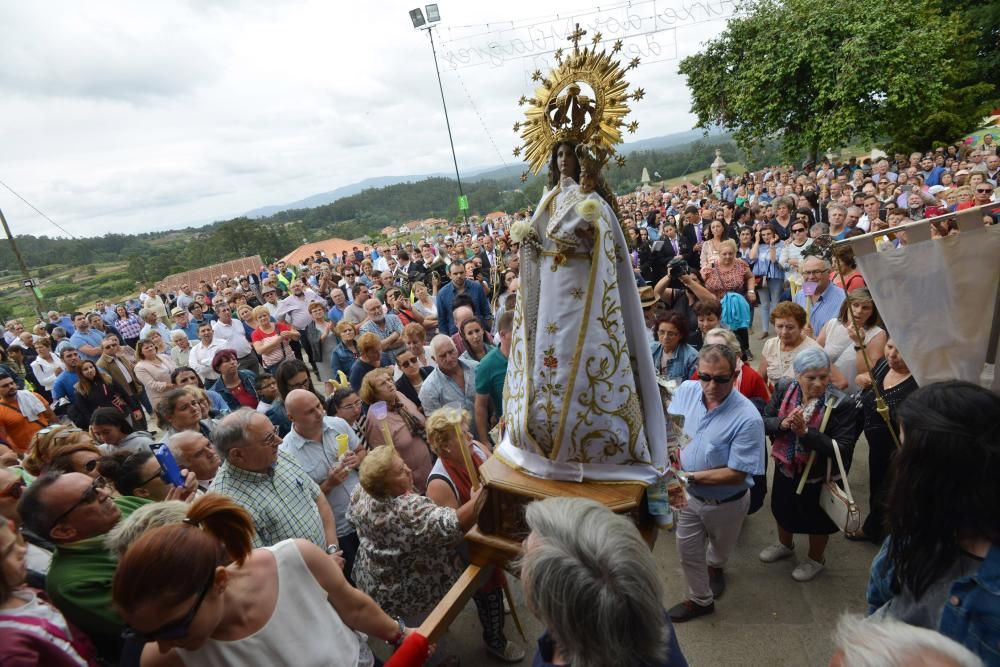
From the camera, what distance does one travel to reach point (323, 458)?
3680 mm

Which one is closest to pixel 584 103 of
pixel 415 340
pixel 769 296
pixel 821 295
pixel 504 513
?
pixel 504 513

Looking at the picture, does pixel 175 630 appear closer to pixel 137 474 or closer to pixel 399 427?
pixel 137 474

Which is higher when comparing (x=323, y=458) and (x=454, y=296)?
(x=454, y=296)

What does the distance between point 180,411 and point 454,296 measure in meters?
3.76

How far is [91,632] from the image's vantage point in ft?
7.25

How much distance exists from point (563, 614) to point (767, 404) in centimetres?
301

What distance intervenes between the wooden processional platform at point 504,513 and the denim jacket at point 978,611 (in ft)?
3.25

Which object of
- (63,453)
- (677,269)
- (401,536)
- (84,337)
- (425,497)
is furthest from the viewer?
(84,337)

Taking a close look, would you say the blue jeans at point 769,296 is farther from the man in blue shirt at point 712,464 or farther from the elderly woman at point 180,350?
the elderly woman at point 180,350

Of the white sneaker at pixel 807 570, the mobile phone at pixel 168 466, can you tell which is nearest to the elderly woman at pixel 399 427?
the mobile phone at pixel 168 466

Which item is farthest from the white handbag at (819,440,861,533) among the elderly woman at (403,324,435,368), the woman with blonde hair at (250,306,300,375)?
the woman with blonde hair at (250,306,300,375)

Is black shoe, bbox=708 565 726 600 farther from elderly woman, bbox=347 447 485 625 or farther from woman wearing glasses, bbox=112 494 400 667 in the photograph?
woman wearing glasses, bbox=112 494 400 667

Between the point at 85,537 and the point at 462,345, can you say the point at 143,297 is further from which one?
the point at 85,537

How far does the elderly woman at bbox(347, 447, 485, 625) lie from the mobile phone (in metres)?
1.26
